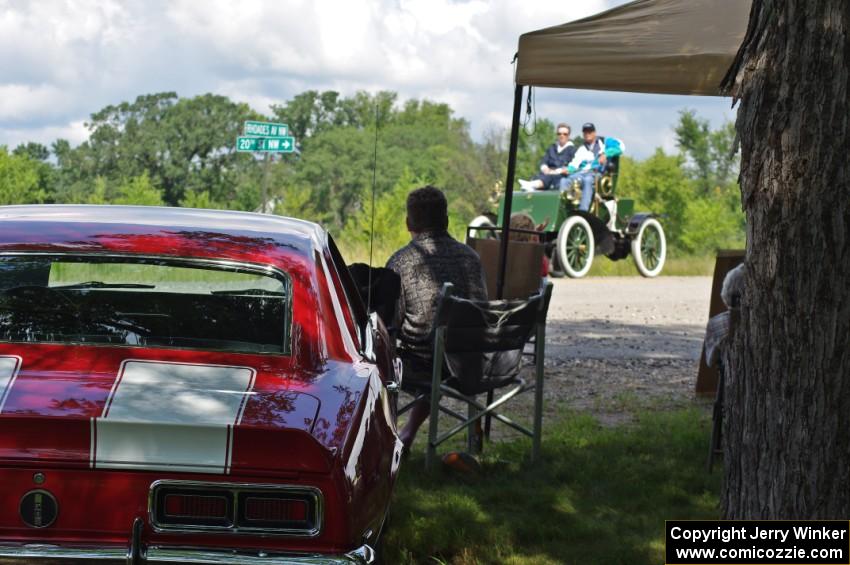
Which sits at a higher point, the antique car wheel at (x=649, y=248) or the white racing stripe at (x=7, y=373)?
the white racing stripe at (x=7, y=373)

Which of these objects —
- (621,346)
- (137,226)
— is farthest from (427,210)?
(621,346)

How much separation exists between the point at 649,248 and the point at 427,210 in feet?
53.1

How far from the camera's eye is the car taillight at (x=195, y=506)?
2.99 m

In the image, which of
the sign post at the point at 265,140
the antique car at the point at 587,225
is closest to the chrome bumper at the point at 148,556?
the sign post at the point at 265,140

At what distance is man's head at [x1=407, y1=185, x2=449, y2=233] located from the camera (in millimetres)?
6402

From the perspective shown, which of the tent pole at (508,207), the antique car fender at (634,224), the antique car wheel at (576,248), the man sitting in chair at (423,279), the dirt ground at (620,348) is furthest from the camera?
the antique car fender at (634,224)

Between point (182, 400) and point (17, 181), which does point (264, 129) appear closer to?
point (182, 400)

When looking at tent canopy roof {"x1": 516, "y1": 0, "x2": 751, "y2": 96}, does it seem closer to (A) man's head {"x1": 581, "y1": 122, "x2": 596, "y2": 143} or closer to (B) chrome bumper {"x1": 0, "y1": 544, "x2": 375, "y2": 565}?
(B) chrome bumper {"x1": 0, "y1": 544, "x2": 375, "y2": 565}

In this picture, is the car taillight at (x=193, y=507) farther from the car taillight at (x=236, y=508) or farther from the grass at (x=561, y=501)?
the grass at (x=561, y=501)

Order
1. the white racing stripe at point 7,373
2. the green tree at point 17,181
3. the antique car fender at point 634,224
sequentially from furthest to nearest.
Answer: the green tree at point 17,181 < the antique car fender at point 634,224 < the white racing stripe at point 7,373

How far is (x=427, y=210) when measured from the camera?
641 cm

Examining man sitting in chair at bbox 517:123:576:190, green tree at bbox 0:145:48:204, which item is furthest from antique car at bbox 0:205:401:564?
green tree at bbox 0:145:48:204

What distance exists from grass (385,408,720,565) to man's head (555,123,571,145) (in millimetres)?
12516

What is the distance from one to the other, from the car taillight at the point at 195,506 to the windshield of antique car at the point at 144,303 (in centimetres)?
72
